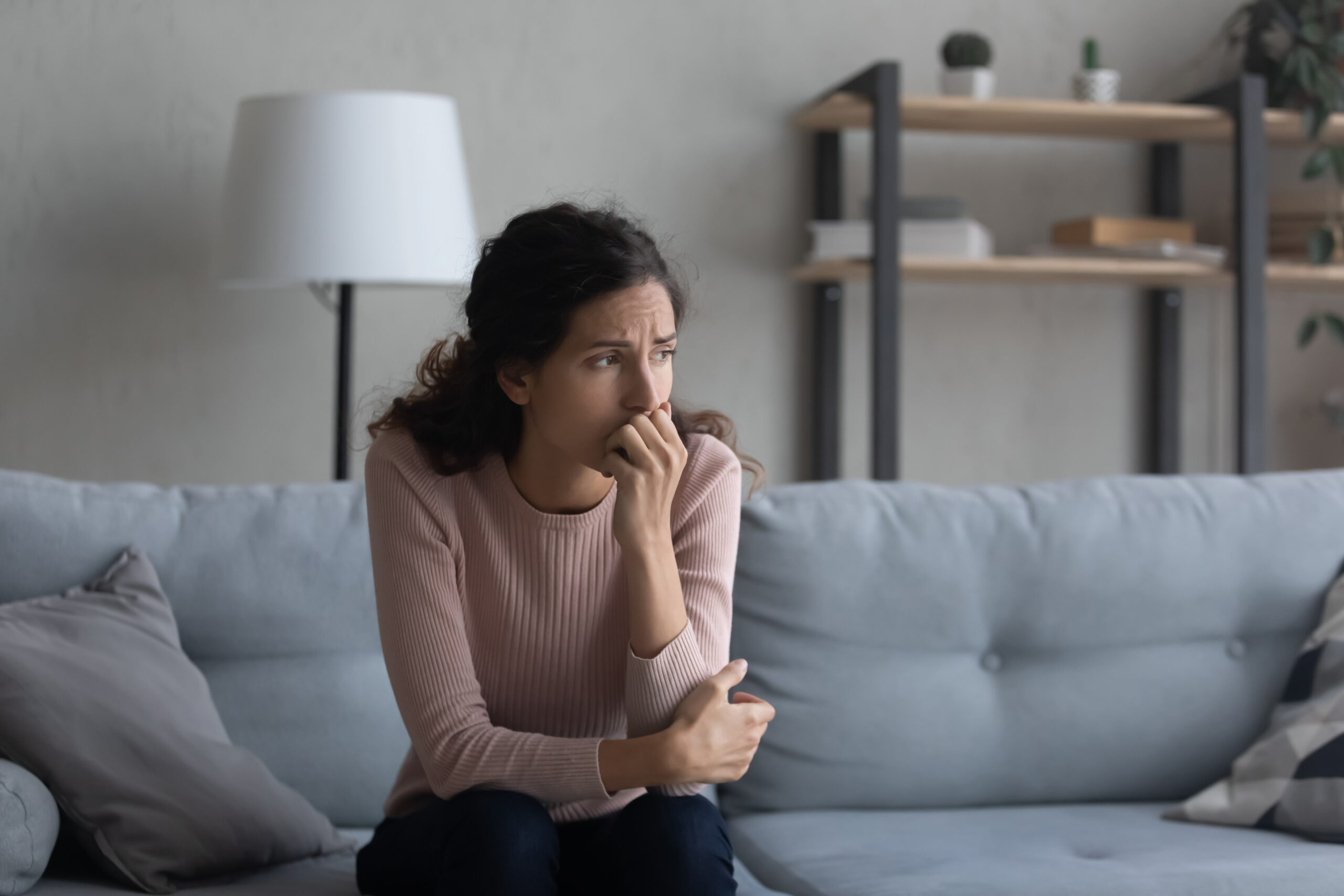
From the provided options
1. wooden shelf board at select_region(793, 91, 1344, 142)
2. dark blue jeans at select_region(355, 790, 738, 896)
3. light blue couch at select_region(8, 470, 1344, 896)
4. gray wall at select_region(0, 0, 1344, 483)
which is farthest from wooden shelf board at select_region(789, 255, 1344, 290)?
dark blue jeans at select_region(355, 790, 738, 896)

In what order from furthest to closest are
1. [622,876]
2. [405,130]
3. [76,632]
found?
1. [405,130]
2. [76,632]
3. [622,876]

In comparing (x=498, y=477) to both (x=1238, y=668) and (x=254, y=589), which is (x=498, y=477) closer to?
(x=254, y=589)

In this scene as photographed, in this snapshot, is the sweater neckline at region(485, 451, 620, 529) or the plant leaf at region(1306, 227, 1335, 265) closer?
the sweater neckline at region(485, 451, 620, 529)

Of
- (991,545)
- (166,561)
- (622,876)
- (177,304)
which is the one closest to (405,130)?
(177,304)

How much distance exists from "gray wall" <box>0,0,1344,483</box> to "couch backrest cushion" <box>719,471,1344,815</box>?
0.88m

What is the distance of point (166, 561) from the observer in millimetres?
1469

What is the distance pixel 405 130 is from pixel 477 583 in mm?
1013

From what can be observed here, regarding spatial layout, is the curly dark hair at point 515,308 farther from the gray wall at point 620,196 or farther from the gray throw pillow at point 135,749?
the gray wall at point 620,196

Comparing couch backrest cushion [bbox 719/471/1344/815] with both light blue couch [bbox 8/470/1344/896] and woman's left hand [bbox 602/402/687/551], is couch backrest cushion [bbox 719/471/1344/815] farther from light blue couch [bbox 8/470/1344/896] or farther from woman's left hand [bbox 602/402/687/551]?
woman's left hand [bbox 602/402/687/551]

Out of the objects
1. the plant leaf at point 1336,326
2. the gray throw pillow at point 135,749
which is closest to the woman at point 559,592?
the gray throw pillow at point 135,749

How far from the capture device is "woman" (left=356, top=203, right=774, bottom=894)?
110 centimetres

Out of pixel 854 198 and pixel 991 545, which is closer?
pixel 991 545

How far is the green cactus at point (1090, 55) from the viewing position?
7.82 feet

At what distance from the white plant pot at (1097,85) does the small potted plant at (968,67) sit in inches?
7.8
